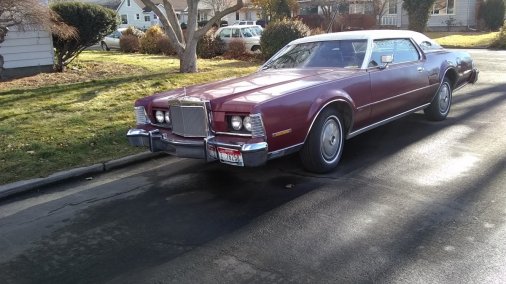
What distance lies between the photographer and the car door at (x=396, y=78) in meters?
5.97

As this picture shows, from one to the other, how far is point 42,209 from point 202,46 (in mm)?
16195

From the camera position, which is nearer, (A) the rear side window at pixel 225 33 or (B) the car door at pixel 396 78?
(B) the car door at pixel 396 78

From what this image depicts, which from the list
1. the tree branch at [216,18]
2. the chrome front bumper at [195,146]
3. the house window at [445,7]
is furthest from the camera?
the house window at [445,7]

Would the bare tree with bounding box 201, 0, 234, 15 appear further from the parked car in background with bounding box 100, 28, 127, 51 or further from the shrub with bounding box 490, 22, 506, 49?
the shrub with bounding box 490, 22, 506, 49

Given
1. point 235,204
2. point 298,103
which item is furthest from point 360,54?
point 235,204

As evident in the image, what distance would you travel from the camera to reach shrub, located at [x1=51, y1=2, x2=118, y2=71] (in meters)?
13.6

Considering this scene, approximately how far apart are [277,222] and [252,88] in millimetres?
1621

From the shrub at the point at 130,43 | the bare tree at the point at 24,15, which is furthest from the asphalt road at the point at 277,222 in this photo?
the shrub at the point at 130,43

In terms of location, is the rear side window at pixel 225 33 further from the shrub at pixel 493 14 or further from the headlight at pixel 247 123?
the shrub at pixel 493 14

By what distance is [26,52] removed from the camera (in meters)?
13.4

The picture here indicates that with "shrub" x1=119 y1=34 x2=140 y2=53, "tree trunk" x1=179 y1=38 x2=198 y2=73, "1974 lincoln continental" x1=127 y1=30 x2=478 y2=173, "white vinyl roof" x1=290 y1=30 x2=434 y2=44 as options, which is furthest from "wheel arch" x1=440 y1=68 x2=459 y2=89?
"shrub" x1=119 y1=34 x2=140 y2=53

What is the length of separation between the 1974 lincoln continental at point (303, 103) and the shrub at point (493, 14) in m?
26.6

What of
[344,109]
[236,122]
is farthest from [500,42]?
[236,122]

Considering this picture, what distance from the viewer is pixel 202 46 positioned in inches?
803
